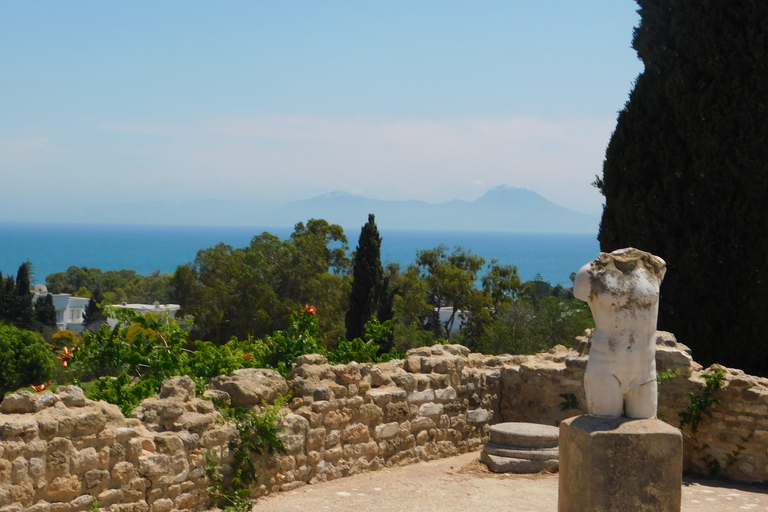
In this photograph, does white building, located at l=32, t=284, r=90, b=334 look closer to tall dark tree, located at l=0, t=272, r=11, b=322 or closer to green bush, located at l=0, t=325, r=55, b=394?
tall dark tree, located at l=0, t=272, r=11, b=322

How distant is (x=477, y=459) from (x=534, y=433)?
77 centimetres

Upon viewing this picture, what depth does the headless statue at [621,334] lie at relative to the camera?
6.02 meters

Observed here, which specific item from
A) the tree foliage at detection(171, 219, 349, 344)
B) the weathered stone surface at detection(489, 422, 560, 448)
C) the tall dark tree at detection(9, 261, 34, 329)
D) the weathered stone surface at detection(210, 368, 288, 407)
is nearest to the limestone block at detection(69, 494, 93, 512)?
the weathered stone surface at detection(210, 368, 288, 407)

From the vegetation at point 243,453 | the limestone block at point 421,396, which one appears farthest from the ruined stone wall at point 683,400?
the vegetation at point 243,453

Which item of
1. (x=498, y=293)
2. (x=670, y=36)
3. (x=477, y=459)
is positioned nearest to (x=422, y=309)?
(x=498, y=293)

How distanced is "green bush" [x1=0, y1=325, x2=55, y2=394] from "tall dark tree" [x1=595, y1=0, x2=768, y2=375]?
2534cm

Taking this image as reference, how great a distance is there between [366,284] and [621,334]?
68.4 feet

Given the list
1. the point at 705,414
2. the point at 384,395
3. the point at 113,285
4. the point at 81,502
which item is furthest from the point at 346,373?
the point at 113,285

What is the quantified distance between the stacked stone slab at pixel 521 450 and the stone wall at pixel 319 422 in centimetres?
75

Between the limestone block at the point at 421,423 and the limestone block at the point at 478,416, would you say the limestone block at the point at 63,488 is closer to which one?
the limestone block at the point at 421,423

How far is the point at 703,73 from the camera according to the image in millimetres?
12234

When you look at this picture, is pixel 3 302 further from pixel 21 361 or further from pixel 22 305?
pixel 21 361

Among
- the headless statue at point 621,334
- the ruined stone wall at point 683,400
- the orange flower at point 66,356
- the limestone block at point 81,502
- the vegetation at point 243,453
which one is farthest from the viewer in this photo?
the ruined stone wall at point 683,400

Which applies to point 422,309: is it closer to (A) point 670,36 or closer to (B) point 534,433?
(A) point 670,36
